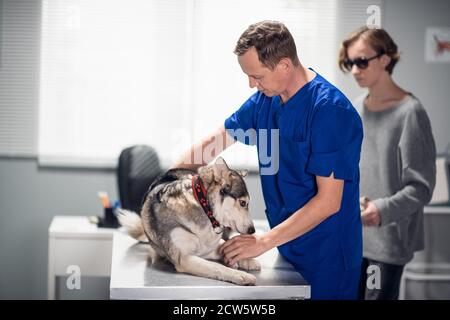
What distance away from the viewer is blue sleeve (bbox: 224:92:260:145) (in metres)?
1.48

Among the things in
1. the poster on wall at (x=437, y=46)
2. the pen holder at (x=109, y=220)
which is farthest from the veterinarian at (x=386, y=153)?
the pen holder at (x=109, y=220)

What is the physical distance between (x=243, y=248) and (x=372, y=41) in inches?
28.3

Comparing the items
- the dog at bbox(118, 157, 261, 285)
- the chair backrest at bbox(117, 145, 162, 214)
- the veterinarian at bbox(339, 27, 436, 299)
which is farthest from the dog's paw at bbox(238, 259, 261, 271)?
the chair backrest at bbox(117, 145, 162, 214)

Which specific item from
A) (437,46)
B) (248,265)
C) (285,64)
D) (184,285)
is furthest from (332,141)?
(437,46)

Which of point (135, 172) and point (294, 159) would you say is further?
point (135, 172)

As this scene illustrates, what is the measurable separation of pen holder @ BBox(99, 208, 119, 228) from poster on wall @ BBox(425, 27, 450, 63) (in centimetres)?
98

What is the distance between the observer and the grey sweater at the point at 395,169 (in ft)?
5.56

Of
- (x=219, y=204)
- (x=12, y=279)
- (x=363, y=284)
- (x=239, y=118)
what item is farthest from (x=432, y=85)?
(x=12, y=279)

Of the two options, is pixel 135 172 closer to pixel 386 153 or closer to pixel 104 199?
pixel 104 199

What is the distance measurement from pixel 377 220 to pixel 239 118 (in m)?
0.48

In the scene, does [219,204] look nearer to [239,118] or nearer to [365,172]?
[239,118]

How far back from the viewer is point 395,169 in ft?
5.63

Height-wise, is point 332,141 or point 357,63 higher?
point 357,63

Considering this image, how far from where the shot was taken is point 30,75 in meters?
1.93
